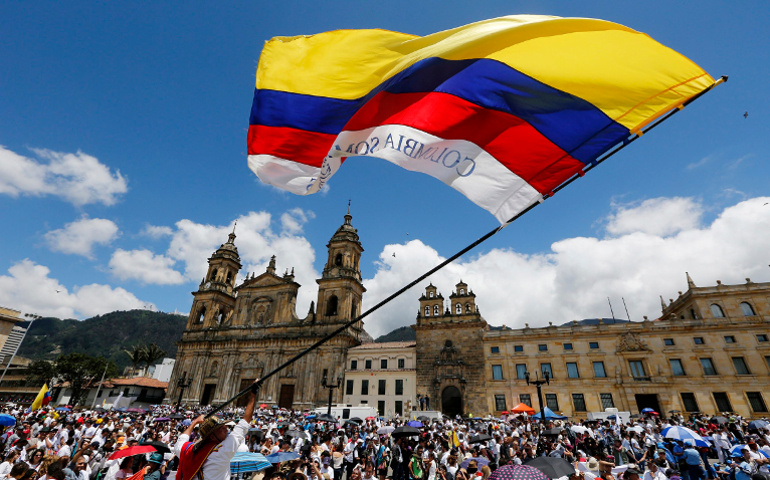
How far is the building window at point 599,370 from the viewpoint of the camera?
3195cm

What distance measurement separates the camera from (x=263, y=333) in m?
43.9

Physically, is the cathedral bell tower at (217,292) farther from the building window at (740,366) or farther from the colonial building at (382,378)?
the building window at (740,366)

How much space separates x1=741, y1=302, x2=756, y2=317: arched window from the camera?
31.4 meters

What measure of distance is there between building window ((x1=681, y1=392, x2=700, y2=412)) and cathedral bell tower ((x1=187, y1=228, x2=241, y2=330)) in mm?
49336

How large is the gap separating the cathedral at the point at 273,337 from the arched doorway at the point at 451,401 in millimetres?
10835

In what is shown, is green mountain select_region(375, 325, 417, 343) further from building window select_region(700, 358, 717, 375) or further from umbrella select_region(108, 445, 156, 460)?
umbrella select_region(108, 445, 156, 460)

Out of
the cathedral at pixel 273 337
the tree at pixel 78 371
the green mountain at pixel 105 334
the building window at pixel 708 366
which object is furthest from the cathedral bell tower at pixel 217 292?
the green mountain at pixel 105 334

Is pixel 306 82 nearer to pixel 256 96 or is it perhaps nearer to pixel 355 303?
pixel 256 96

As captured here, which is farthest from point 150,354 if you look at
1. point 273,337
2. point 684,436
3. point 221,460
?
point 684,436

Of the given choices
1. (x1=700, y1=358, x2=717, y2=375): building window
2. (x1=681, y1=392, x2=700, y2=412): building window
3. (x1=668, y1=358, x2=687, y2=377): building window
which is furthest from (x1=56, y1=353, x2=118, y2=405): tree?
(x1=700, y1=358, x2=717, y2=375): building window

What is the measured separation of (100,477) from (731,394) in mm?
40955

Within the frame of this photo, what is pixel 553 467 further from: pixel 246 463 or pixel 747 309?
pixel 747 309

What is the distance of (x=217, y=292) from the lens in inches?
1967

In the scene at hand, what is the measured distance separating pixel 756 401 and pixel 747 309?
780cm
